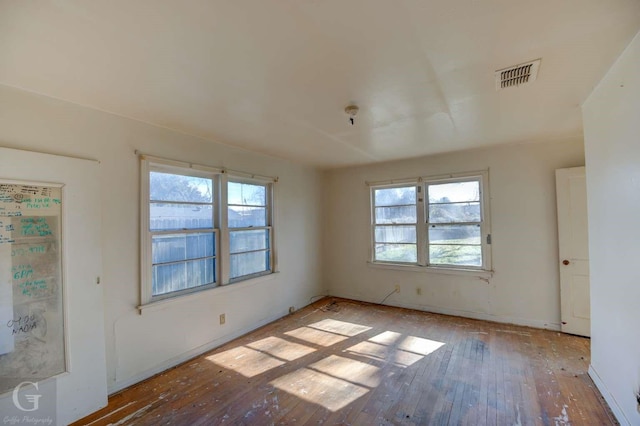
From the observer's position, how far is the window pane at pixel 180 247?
9.15ft

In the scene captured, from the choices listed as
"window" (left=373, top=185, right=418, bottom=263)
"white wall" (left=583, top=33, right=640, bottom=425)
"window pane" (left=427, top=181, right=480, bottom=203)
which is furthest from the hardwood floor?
"window pane" (left=427, top=181, right=480, bottom=203)

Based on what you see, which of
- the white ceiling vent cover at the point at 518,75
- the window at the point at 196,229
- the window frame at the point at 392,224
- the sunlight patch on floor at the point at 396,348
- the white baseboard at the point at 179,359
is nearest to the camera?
the white ceiling vent cover at the point at 518,75

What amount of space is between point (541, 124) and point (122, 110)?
162 inches

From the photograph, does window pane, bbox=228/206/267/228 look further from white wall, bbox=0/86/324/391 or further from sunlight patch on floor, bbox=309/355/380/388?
sunlight patch on floor, bbox=309/355/380/388

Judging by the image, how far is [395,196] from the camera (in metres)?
4.66

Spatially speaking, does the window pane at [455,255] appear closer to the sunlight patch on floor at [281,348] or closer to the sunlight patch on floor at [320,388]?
the sunlight patch on floor at [281,348]

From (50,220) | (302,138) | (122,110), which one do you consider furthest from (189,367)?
(302,138)

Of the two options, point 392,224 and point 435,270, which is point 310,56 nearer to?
point 392,224

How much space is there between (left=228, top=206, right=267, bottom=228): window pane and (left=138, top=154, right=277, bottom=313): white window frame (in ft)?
0.35

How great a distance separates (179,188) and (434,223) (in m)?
3.58

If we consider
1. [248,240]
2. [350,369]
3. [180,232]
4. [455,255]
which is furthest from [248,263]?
[455,255]

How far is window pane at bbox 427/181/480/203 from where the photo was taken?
404 centimetres

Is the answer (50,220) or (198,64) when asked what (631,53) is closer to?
(198,64)

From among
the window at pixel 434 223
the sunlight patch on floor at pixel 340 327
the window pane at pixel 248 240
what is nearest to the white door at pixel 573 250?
the window at pixel 434 223
